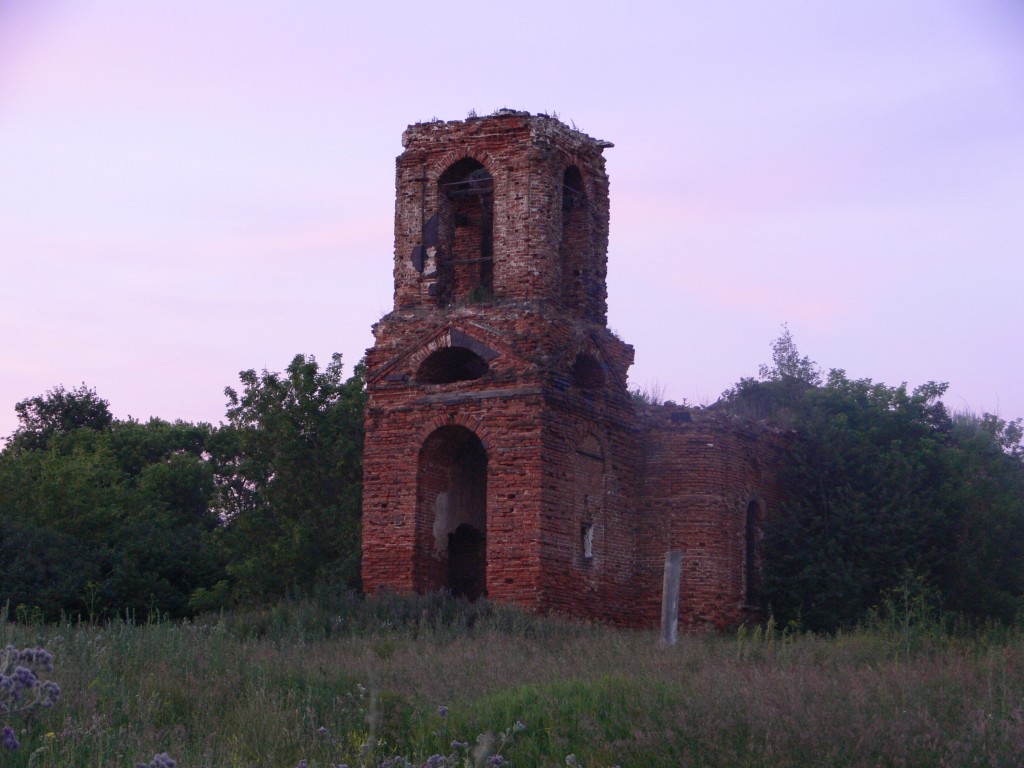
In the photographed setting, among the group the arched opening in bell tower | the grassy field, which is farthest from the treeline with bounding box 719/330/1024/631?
the grassy field

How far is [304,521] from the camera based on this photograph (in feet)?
108

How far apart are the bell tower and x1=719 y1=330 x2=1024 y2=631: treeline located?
3.30 m

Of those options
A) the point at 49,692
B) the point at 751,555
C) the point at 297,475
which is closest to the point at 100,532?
the point at 297,475

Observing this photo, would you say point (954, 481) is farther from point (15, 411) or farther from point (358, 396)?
point (15, 411)

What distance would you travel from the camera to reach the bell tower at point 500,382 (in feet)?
75.6

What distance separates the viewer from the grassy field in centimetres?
1134

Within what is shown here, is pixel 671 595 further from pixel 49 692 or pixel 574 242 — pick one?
pixel 49 692

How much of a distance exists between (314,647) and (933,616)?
10.2 meters

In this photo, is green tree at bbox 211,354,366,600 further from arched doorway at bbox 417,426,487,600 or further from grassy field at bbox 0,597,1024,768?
grassy field at bbox 0,597,1024,768

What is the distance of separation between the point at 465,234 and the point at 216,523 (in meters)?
18.0

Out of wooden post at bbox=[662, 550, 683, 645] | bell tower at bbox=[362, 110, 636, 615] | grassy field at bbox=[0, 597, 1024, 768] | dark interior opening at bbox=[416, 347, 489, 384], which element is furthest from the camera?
dark interior opening at bbox=[416, 347, 489, 384]

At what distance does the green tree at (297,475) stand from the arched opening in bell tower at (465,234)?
785 centimetres

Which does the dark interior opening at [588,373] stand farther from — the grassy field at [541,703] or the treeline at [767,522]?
the grassy field at [541,703]

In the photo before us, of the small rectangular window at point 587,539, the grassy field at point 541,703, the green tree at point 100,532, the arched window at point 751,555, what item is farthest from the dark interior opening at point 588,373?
the grassy field at point 541,703
